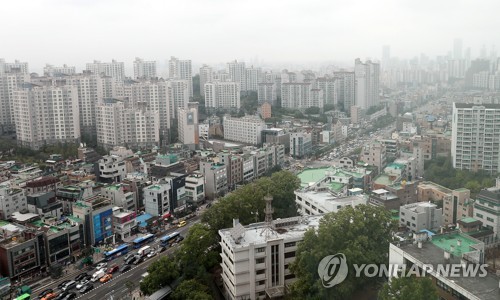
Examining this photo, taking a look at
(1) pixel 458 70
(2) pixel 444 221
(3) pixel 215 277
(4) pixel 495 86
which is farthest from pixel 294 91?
(3) pixel 215 277

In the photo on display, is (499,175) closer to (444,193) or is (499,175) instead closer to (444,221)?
(444,193)

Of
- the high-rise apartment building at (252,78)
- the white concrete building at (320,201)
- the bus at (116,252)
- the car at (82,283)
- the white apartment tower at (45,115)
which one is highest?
the high-rise apartment building at (252,78)

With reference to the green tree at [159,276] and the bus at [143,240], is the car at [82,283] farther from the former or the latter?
the bus at [143,240]

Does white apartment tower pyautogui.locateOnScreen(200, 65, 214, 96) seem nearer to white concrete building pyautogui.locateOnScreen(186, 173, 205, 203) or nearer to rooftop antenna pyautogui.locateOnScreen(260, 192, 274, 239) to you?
white concrete building pyautogui.locateOnScreen(186, 173, 205, 203)

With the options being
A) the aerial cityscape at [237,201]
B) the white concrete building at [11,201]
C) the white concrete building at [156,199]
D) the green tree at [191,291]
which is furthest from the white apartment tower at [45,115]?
the green tree at [191,291]

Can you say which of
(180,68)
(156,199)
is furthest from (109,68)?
(156,199)

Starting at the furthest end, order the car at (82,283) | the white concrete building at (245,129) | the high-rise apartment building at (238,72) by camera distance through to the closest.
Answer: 1. the high-rise apartment building at (238,72)
2. the white concrete building at (245,129)
3. the car at (82,283)

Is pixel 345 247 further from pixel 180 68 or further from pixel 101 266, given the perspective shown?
pixel 180 68

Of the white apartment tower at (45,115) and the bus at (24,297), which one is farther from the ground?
the white apartment tower at (45,115)
